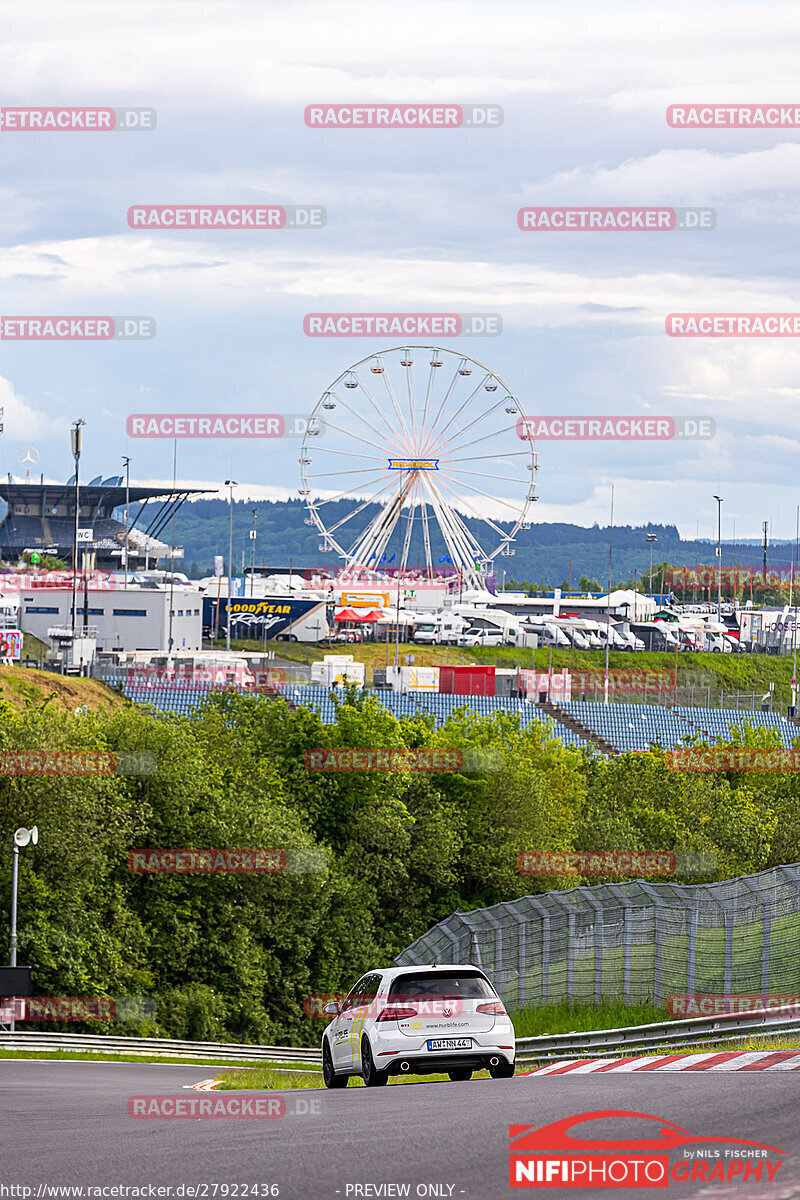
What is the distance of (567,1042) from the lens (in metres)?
18.3

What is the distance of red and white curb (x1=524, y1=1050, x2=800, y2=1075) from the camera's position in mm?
12367

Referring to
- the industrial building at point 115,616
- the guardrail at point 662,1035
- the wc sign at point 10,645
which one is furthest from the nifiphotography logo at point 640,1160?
the industrial building at point 115,616

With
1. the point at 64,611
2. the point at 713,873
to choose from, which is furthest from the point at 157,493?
the point at 713,873

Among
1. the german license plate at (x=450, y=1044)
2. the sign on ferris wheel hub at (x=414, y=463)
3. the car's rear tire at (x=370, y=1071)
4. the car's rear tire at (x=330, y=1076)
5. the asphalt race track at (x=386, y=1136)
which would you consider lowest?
the car's rear tire at (x=330, y=1076)

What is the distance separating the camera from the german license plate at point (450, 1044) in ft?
44.9

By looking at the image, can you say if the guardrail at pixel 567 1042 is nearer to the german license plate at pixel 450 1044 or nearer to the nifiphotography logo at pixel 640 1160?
the german license plate at pixel 450 1044

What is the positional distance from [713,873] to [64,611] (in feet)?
231

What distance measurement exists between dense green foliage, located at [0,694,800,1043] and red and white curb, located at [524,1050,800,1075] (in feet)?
57.3

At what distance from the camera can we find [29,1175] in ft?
27.1

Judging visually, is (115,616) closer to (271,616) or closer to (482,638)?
(271,616)

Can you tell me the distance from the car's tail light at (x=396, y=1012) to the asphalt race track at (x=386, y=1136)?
3.34 feet

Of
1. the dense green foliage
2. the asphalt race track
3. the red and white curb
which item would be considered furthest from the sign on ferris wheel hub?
the asphalt race track

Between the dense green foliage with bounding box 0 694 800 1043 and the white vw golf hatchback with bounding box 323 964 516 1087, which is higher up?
the white vw golf hatchback with bounding box 323 964 516 1087

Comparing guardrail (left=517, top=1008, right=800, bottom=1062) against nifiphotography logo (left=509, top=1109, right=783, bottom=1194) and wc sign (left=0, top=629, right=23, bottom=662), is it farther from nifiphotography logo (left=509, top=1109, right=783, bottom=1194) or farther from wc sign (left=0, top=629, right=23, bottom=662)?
wc sign (left=0, top=629, right=23, bottom=662)
